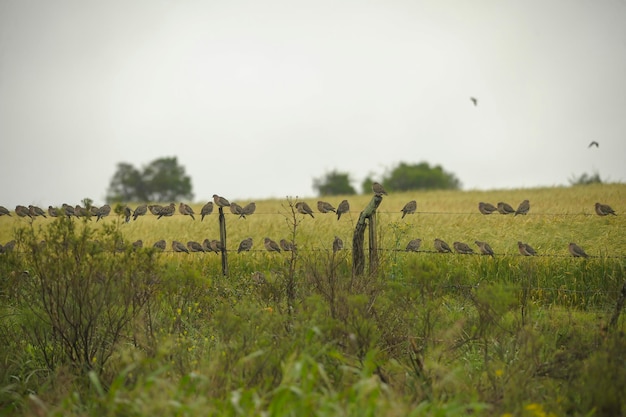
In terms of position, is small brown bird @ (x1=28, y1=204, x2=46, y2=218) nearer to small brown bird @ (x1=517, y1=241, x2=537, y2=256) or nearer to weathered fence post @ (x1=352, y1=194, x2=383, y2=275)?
weathered fence post @ (x1=352, y1=194, x2=383, y2=275)

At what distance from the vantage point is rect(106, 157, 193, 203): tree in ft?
228

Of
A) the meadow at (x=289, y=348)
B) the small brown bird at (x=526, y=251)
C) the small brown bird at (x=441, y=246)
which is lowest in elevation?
the meadow at (x=289, y=348)

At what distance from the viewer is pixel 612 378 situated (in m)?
5.39

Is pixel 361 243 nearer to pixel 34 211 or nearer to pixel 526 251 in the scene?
pixel 526 251

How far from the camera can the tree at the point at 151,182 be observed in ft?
228

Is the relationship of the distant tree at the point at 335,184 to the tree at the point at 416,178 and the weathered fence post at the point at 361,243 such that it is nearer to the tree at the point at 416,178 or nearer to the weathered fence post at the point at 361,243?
the tree at the point at 416,178

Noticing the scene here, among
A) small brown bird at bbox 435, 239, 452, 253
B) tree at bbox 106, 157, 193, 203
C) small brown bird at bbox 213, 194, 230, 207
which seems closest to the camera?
small brown bird at bbox 435, 239, 452, 253

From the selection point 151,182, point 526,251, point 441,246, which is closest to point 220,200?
point 441,246

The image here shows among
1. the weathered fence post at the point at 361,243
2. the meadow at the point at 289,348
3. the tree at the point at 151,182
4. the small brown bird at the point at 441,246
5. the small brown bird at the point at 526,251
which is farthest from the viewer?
the tree at the point at 151,182

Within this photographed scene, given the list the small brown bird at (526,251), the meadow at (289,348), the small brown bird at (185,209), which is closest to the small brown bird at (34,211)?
the meadow at (289,348)

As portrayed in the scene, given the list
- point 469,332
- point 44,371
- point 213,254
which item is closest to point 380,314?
point 469,332

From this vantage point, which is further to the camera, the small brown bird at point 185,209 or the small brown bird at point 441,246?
the small brown bird at point 185,209

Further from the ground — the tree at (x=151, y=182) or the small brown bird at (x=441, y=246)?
the tree at (x=151, y=182)

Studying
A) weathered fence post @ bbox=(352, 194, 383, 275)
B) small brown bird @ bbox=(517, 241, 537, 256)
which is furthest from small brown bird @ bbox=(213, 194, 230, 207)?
small brown bird @ bbox=(517, 241, 537, 256)
